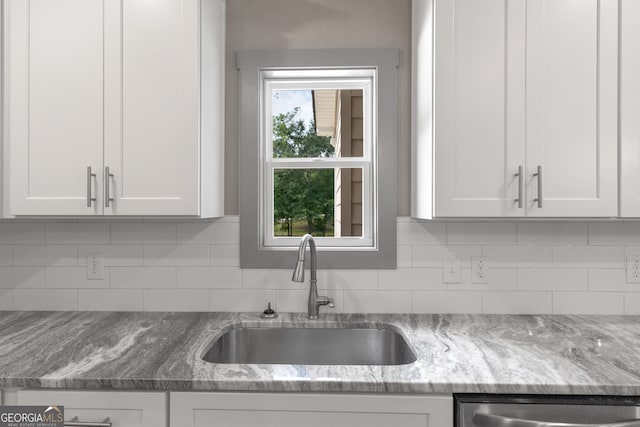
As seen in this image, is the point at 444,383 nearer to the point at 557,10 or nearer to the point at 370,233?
the point at 370,233

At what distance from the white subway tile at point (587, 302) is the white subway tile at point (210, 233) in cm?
150

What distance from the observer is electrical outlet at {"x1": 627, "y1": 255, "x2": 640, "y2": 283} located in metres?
1.78

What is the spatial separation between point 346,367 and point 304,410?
0.17 m

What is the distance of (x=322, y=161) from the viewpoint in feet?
6.41

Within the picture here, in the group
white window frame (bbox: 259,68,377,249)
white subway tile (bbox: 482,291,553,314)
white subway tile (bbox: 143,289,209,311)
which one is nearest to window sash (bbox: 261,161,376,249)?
white window frame (bbox: 259,68,377,249)

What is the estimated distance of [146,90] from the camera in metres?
1.50

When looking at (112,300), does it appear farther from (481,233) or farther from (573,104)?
(573,104)

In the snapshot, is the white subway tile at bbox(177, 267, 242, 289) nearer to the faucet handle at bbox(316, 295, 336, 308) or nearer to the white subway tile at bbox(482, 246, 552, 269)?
the faucet handle at bbox(316, 295, 336, 308)

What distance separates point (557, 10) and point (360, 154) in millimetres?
968

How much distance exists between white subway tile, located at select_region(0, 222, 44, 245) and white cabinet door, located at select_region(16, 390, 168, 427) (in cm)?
97

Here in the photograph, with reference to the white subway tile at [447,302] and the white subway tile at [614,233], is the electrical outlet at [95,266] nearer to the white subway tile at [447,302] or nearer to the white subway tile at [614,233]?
the white subway tile at [447,302]

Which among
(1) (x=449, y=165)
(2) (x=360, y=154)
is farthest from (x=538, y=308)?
(2) (x=360, y=154)

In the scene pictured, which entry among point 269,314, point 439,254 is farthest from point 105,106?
point 439,254

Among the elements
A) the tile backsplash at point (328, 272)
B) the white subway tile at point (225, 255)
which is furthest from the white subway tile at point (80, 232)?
the white subway tile at point (225, 255)
